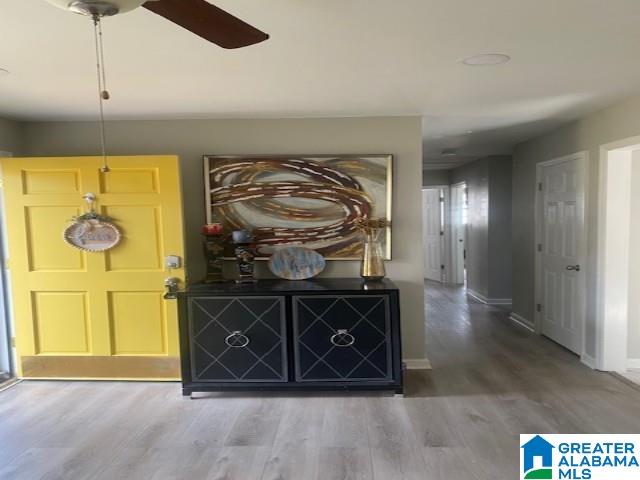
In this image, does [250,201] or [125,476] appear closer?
[125,476]

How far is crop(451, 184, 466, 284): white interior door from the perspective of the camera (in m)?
7.93

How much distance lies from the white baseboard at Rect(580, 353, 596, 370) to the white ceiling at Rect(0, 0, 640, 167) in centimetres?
207

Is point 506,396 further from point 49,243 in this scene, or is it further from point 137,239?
point 49,243

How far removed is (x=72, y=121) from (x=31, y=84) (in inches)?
44.2

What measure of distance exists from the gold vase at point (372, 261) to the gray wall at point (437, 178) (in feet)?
16.8

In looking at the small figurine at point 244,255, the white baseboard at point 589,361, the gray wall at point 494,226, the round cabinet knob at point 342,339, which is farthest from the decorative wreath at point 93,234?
the gray wall at point 494,226

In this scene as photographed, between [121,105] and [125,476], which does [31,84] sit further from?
[125,476]

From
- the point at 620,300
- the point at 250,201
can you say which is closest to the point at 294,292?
the point at 250,201

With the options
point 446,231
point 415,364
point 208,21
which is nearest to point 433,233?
point 446,231

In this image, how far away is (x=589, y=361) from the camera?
3812mm

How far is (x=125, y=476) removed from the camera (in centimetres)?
232

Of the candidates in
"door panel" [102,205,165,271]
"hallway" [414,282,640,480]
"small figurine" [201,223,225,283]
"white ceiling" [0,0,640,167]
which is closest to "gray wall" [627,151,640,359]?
"hallway" [414,282,640,480]

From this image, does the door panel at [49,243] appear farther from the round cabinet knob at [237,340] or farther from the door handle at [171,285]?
the round cabinet knob at [237,340]

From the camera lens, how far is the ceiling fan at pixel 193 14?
1.15 meters
